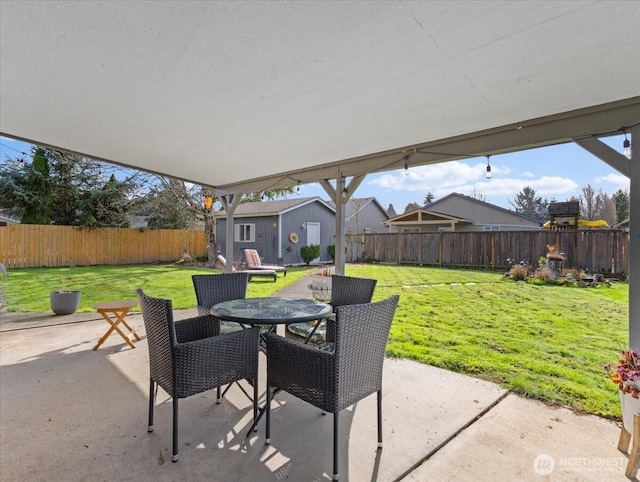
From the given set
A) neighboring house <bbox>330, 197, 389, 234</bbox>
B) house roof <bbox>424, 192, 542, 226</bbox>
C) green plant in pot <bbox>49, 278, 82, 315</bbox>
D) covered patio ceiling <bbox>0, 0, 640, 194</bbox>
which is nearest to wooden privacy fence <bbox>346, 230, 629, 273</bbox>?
covered patio ceiling <bbox>0, 0, 640, 194</bbox>

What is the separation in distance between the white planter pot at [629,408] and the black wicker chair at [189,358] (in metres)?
2.33

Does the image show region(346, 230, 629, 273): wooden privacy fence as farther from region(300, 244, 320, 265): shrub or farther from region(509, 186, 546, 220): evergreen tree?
region(509, 186, 546, 220): evergreen tree

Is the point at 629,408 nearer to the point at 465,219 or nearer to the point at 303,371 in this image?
the point at 303,371

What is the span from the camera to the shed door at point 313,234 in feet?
50.2

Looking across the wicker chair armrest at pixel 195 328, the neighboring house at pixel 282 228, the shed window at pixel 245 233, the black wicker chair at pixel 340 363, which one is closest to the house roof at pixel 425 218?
the neighboring house at pixel 282 228

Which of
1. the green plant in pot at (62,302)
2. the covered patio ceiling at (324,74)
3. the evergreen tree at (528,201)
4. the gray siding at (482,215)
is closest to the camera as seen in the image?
the covered patio ceiling at (324,74)

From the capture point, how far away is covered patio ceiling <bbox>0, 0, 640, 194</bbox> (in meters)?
1.63

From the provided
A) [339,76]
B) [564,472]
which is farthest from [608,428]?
[339,76]

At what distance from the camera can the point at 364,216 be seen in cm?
2312

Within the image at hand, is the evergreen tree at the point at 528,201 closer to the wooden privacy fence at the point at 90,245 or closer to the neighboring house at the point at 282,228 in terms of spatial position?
the neighboring house at the point at 282,228

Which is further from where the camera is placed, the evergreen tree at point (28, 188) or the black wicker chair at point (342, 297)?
the evergreen tree at point (28, 188)

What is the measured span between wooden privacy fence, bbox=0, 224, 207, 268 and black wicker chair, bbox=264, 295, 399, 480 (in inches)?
534

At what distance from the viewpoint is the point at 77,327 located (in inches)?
189

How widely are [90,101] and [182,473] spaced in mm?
2722
